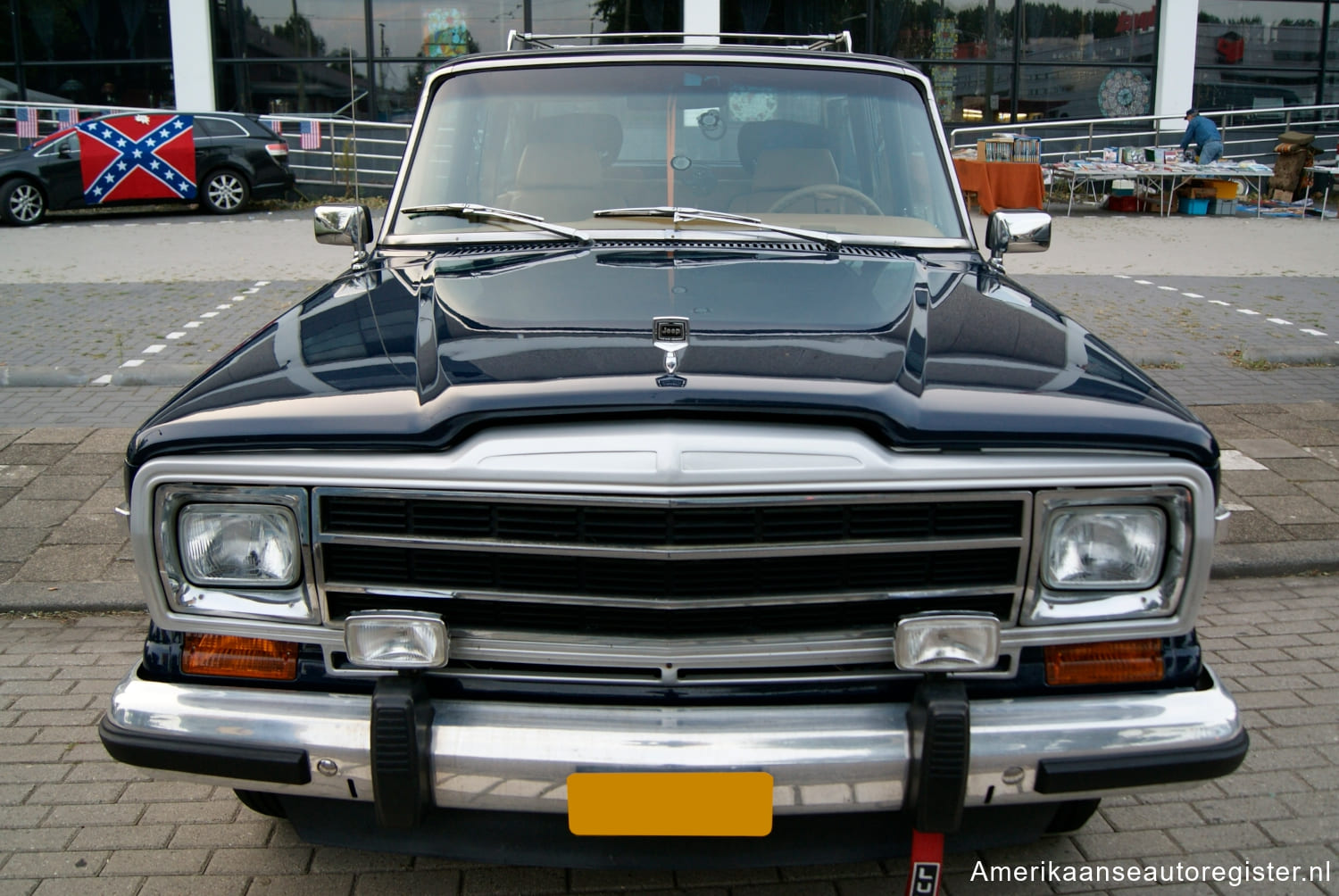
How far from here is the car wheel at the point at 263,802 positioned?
2.63 m

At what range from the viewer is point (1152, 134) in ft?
70.7

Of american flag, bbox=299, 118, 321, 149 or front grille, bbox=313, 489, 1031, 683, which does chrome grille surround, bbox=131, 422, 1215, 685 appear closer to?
front grille, bbox=313, 489, 1031, 683

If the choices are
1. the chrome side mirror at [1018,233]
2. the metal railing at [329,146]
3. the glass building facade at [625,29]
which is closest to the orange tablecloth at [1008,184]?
the glass building facade at [625,29]

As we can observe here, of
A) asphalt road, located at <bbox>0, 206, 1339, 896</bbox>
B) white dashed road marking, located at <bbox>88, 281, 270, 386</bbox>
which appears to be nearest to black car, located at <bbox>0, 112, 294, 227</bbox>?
asphalt road, located at <bbox>0, 206, 1339, 896</bbox>

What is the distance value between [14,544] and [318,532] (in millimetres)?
3559

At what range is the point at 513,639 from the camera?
7.12 ft

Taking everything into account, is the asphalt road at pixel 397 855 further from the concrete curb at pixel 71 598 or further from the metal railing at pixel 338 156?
the metal railing at pixel 338 156

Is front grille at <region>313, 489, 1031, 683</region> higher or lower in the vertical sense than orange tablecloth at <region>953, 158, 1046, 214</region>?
lower

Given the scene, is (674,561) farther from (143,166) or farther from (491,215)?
(143,166)

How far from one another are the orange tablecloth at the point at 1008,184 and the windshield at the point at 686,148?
43.3ft

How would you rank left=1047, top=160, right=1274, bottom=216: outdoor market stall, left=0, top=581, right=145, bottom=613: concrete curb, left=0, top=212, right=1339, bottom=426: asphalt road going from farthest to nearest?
left=1047, top=160, right=1274, bottom=216: outdoor market stall → left=0, top=212, right=1339, bottom=426: asphalt road → left=0, top=581, right=145, bottom=613: concrete curb

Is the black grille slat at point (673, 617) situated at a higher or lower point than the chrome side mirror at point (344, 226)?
lower

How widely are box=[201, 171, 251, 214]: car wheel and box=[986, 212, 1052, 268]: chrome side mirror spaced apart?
15063 mm

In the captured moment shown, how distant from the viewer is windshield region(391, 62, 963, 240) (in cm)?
341
